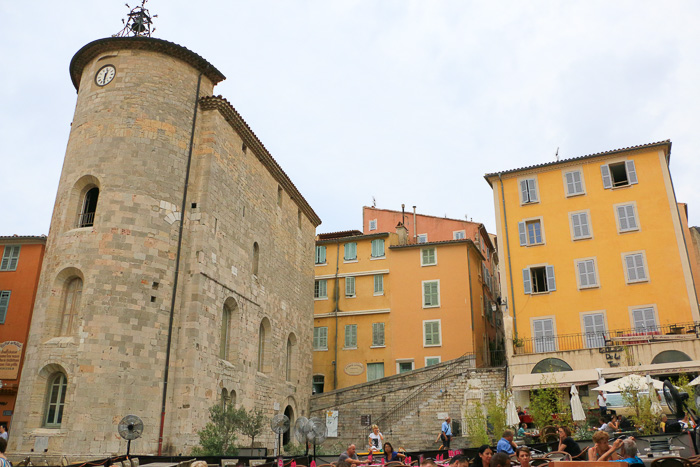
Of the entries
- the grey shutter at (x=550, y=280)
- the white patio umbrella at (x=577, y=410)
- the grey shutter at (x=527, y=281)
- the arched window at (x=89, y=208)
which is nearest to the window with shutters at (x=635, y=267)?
the grey shutter at (x=550, y=280)

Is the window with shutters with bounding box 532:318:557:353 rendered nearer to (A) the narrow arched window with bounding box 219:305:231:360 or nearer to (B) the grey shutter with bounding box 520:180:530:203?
(B) the grey shutter with bounding box 520:180:530:203

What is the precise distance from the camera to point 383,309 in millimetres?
30172

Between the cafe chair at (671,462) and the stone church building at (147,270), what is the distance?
12.3 m

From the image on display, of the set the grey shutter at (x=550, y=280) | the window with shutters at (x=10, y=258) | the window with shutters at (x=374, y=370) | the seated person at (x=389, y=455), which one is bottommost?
the seated person at (x=389, y=455)

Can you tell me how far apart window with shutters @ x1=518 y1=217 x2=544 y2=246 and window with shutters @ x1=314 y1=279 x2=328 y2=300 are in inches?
450

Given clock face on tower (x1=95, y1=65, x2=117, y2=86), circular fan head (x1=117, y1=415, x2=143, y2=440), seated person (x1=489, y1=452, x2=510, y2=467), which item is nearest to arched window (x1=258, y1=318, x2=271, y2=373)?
circular fan head (x1=117, y1=415, x2=143, y2=440)

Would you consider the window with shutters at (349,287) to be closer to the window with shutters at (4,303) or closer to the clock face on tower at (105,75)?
the window with shutters at (4,303)

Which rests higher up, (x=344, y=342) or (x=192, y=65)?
(x=192, y=65)

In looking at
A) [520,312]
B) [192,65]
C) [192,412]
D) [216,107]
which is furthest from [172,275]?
[520,312]

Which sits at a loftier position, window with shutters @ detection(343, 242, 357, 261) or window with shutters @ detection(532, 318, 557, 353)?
window with shutters @ detection(343, 242, 357, 261)

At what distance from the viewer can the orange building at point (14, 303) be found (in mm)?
21578

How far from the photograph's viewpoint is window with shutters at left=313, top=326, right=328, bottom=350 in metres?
30.8

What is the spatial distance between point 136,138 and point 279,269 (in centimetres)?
857

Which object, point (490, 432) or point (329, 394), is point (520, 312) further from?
point (329, 394)
